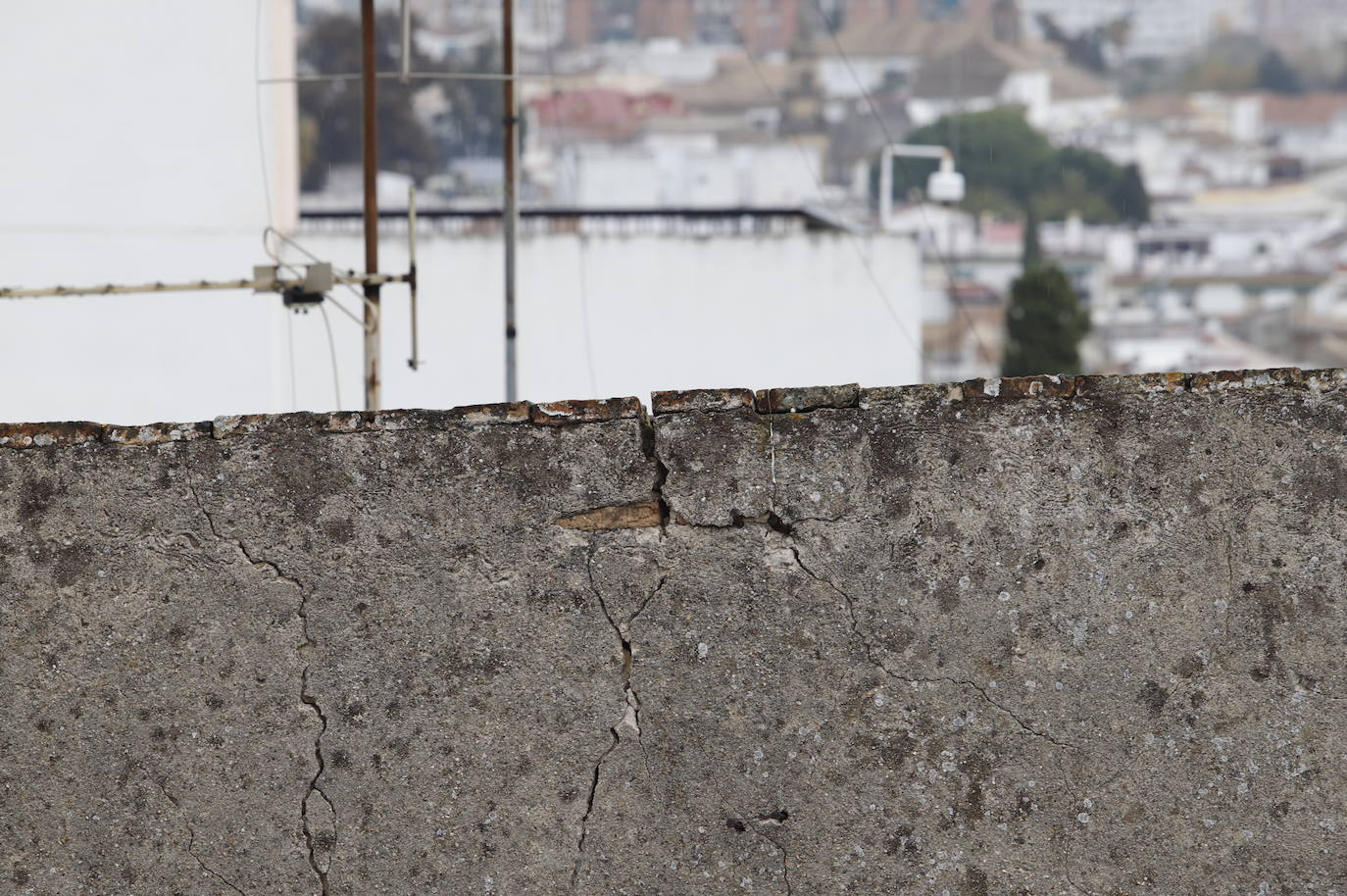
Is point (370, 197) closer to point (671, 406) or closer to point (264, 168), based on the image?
point (671, 406)

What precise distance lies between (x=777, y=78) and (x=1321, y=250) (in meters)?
28.2

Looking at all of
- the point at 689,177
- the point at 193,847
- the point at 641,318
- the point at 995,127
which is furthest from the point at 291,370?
the point at 995,127

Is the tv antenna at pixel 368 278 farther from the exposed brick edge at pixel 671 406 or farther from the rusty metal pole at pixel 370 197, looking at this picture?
the exposed brick edge at pixel 671 406

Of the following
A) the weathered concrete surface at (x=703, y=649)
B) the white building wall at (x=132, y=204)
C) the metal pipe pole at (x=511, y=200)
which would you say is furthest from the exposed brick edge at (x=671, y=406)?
the white building wall at (x=132, y=204)

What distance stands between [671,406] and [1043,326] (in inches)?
1414

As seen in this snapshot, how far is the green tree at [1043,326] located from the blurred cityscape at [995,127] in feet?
12.3

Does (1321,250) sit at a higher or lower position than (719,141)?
lower

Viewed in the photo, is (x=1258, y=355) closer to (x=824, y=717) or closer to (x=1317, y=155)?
(x=1317, y=155)

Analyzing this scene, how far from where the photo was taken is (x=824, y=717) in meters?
2.46

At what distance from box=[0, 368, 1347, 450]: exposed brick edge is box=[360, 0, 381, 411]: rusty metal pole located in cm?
269

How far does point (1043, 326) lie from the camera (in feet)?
121

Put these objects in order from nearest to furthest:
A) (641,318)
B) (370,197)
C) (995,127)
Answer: (370,197)
(641,318)
(995,127)

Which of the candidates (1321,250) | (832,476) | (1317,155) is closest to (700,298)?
(832,476)

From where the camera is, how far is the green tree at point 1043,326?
121 ft
